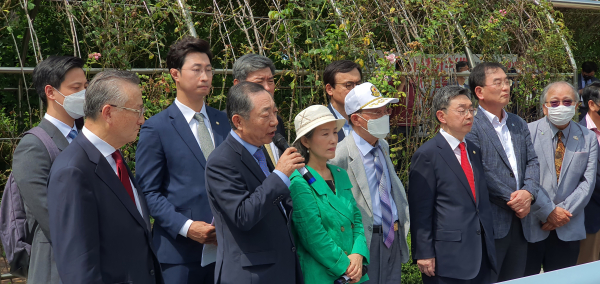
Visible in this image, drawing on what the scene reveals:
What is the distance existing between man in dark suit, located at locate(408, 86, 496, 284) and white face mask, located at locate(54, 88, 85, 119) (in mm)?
2183

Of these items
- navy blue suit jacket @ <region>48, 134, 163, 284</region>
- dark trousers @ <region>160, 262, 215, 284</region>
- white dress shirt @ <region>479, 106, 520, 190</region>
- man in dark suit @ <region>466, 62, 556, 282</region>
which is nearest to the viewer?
navy blue suit jacket @ <region>48, 134, 163, 284</region>

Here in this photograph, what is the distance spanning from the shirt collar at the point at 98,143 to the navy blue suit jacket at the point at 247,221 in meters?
0.52

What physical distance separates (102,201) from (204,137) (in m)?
1.24

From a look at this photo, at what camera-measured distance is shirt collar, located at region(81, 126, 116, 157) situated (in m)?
2.30

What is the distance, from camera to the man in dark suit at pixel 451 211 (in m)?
3.57

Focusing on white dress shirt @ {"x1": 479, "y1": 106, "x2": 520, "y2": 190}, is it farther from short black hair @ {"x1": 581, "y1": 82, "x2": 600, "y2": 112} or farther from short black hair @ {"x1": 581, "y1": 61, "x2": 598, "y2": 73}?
short black hair @ {"x1": 581, "y1": 61, "x2": 598, "y2": 73}

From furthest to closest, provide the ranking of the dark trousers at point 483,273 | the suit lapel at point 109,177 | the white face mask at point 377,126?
the dark trousers at point 483,273 → the white face mask at point 377,126 → the suit lapel at point 109,177

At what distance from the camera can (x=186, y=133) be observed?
3270 mm

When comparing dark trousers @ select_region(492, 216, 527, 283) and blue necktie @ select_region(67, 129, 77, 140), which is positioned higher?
blue necktie @ select_region(67, 129, 77, 140)

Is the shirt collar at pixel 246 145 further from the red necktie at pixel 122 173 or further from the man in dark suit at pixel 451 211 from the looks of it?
the man in dark suit at pixel 451 211

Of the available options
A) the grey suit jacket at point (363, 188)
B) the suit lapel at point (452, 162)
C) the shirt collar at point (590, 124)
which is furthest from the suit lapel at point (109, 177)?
the shirt collar at point (590, 124)

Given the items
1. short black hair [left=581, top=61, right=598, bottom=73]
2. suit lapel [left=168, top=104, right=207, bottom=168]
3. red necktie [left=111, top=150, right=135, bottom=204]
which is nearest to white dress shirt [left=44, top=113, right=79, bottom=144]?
suit lapel [left=168, top=104, right=207, bottom=168]

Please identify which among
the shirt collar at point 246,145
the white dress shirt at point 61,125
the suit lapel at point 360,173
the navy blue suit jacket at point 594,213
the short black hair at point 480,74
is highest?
the short black hair at point 480,74

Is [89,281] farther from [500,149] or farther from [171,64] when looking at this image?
[500,149]
